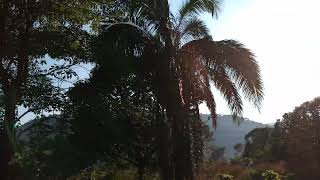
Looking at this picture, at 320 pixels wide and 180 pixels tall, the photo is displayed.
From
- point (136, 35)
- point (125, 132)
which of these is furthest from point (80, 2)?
point (125, 132)

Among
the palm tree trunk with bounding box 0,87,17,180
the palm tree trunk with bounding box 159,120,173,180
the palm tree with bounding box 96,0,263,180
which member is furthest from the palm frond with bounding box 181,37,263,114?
the palm tree trunk with bounding box 0,87,17,180

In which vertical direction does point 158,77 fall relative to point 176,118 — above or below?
above

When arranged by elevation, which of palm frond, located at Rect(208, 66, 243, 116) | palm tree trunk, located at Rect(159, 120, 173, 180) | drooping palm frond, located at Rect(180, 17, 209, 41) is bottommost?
palm tree trunk, located at Rect(159, 120, 173, 180)

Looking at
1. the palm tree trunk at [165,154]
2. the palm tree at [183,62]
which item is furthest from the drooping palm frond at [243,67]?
the palm tree trunk at [165,154]

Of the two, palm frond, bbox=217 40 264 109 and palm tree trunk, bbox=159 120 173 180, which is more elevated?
palm frond, bbox=217 40 264 109

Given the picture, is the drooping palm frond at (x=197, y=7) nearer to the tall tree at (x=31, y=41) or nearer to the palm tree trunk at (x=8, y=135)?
the tall tree at (x=31, y=41)

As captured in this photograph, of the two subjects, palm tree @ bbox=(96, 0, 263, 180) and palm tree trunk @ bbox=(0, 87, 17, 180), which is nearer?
palm tree trunk @ bbox=(0, 87, 17, 180)

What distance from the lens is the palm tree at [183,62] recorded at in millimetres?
15031

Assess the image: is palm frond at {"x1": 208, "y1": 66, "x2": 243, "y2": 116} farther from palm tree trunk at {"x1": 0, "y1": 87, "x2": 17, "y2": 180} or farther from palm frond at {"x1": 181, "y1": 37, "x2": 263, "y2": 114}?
palm tree trunk at {"x1": 0, "y1": 87, "x2": 17, "y2": 180}

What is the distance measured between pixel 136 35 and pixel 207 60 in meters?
2.10

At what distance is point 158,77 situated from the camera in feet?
51.3

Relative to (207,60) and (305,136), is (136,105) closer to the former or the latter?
(207,60)

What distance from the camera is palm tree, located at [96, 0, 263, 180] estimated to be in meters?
15.0

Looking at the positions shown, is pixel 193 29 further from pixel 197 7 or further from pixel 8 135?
pixel 8 135
